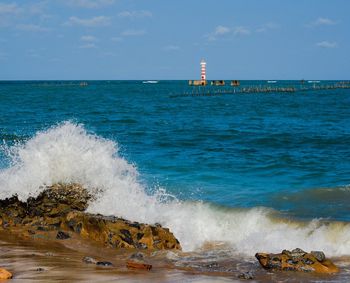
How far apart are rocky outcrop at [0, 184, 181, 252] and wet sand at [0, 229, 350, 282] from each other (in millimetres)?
217

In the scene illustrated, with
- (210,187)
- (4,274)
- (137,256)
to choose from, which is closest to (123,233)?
(137,256)

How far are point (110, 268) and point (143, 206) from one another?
11.0ft

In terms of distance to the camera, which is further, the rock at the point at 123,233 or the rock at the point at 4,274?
the rock at the point at 123,233

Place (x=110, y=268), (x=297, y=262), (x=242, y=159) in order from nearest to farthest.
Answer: (x=110, y=268)
(x=297, y=262)
(x=242, y=159)

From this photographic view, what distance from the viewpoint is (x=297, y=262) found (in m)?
7.52

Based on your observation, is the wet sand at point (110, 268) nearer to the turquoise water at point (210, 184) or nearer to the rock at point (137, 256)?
the rock at point (137, 256)

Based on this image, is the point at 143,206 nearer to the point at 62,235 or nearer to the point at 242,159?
the point at 62,235

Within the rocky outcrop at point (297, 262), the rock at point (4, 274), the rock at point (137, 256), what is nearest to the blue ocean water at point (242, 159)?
the rocky outcrop at point (297, 262)

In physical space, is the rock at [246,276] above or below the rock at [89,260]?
below

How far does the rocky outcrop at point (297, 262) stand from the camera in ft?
24.5

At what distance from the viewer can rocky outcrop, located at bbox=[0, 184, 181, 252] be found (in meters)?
8.87

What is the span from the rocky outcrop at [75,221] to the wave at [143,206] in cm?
24

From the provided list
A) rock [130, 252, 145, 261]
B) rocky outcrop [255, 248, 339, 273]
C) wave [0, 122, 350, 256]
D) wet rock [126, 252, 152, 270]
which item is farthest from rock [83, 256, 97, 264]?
rocky outcrop [255, 248, 339, 273]

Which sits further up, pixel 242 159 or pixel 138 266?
pixel 242 159
